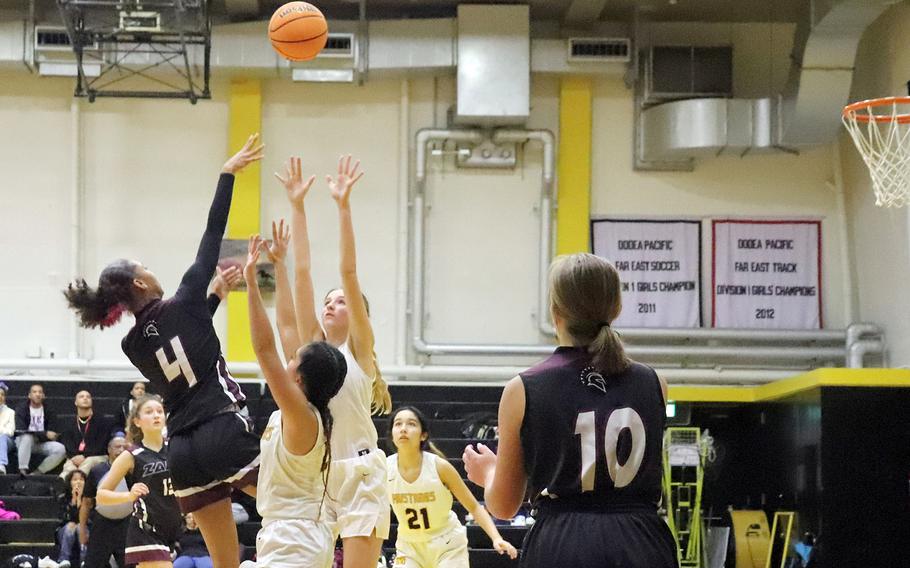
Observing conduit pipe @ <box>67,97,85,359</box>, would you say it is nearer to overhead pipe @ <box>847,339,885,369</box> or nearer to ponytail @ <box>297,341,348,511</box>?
overhead pipe @ <box>847,339,885,369</box>

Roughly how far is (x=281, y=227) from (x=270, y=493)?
1.10m

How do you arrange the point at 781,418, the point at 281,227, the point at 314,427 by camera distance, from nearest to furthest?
the point at 314,427 → the point at 281,227 → the point at 781,418

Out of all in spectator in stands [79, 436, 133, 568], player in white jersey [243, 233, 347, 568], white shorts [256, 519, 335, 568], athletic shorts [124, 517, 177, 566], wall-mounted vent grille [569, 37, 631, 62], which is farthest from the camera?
wall-mounted vent grille [569, 37, 631, 62]

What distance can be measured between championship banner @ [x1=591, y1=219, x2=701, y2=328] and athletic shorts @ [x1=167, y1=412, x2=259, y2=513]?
11522mm

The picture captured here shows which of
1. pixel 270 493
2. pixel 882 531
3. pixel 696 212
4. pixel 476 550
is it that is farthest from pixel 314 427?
pixel 696 212

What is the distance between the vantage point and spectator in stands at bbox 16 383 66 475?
1403 centimetres

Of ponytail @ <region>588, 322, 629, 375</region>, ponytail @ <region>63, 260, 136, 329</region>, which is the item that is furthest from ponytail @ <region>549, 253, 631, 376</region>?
ponytail @ <region>63, 260, 136, 329</region>

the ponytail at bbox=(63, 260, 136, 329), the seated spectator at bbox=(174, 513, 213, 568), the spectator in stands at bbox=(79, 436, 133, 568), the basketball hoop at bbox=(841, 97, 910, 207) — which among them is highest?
the basketball hoop at bbox=(841, 97, 910, 207)

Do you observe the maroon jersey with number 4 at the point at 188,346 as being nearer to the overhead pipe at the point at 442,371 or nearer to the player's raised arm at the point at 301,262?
the player's raised arm at the point at 301,262

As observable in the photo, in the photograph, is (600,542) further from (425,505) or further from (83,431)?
(83,431)

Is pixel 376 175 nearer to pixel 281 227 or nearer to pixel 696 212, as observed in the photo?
pixel 696 212

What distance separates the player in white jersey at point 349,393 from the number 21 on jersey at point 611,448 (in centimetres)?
245

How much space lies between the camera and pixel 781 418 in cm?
1490

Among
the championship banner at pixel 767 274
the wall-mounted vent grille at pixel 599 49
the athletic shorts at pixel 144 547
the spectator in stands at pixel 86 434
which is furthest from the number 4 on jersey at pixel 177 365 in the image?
the championship banner at pixel 767 274
